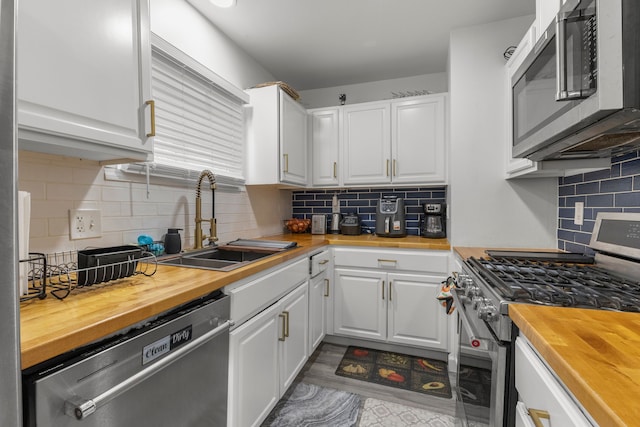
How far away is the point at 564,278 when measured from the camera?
113cm

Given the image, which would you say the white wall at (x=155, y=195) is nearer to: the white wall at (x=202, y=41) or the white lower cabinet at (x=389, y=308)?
the white wall at (x=202, y=41)

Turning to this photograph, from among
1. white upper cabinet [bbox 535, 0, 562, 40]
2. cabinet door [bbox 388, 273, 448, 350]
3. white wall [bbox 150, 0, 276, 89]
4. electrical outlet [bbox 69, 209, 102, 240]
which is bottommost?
cabinet door [bbox 388, 273, 448, 350]

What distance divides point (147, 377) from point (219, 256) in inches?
44.2

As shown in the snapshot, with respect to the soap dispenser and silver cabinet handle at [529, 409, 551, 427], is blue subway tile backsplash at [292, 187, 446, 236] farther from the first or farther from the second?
silver cabinet handle at [529, 409, 551, 427]

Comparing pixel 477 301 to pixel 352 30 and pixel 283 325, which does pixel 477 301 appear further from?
pixel 352 30

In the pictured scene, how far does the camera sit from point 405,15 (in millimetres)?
1992

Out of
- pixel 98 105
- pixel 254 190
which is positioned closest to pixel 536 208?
pixel 254 190

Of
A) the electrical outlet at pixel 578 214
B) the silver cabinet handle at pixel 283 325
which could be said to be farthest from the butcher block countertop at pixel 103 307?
the electrical outlet at pixel 578 214

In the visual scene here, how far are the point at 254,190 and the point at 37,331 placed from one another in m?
1.96

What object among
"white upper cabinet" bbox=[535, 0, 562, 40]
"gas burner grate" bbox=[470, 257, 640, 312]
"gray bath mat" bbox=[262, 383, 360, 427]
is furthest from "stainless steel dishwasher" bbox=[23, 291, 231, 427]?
"white upper cabinet" bbox=[535, 0, 562, 40]

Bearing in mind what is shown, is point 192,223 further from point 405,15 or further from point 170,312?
point 405,15

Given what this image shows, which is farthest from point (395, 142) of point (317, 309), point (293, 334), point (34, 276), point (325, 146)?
point (34, 276)

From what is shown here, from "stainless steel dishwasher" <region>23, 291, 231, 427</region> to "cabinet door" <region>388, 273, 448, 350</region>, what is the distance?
145 cm

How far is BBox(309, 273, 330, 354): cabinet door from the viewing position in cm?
212
